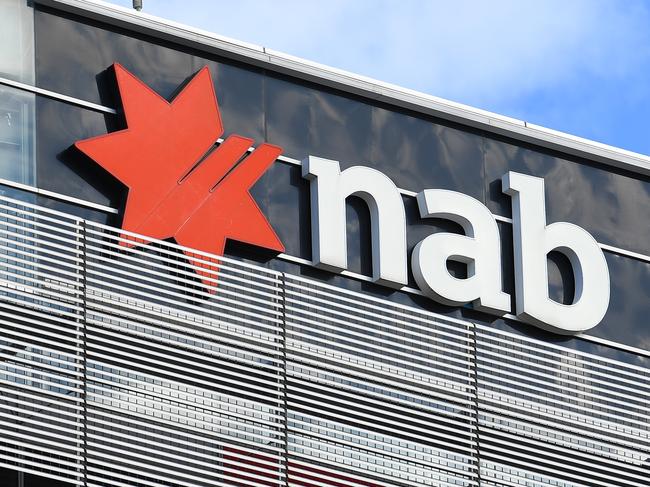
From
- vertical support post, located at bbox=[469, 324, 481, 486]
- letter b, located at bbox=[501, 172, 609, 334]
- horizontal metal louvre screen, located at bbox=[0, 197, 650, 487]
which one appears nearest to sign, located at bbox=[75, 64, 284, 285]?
horizontal metal louvre screen, located at bbox=[0, 197, 650, 487]

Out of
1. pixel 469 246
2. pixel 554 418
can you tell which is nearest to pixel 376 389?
pixel 554 418

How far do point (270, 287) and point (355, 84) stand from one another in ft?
13.7

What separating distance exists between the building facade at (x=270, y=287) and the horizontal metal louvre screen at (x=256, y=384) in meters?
0.06

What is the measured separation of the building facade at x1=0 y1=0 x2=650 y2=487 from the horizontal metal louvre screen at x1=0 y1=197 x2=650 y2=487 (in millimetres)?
55

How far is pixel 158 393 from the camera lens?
26688 millimetres

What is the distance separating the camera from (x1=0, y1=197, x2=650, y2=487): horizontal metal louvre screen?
86.4 feet

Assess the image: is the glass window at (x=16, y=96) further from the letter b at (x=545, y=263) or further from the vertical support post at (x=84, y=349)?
the letter b at (x=545, y=263)

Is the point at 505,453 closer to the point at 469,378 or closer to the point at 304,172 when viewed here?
the point at 469,378

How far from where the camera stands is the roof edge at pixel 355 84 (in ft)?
95.7

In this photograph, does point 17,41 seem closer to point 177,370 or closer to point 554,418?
point 177,370

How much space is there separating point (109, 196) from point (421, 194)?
16.3ft

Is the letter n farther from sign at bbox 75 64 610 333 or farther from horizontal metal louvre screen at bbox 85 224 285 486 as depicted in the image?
horizontal metal louvre screen at bbox 85 224 285 486

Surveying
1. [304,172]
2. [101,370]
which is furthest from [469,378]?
[101,370]

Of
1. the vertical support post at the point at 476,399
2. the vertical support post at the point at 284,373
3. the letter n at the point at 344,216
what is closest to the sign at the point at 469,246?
the letter n at the point at 344,216
